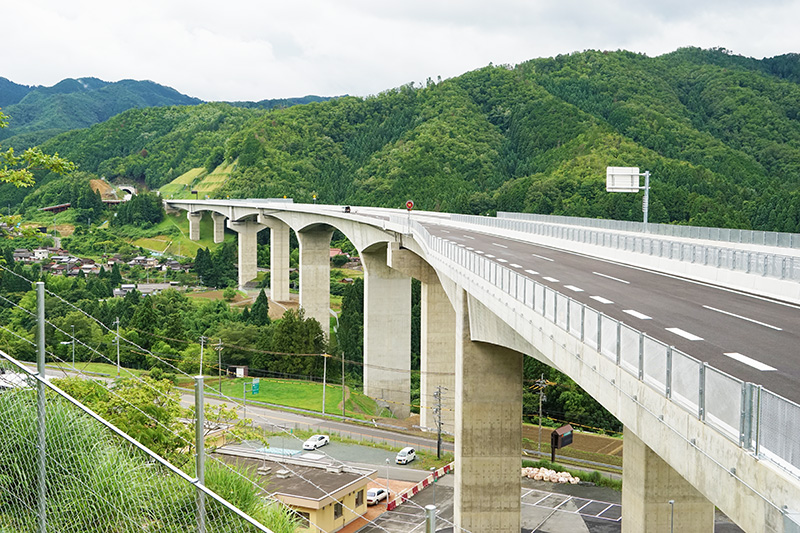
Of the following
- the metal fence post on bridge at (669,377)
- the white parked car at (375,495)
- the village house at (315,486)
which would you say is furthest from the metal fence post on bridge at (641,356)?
the white parked car at (375,495)

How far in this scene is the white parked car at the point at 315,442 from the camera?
47906 millimetres

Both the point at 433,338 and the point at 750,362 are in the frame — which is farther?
the point at 433,338

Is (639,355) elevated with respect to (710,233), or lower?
lower

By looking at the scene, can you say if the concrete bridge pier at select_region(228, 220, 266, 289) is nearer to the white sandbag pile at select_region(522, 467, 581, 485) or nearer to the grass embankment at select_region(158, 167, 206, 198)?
the grass embankment at select_region(158, 167, 206, 198)

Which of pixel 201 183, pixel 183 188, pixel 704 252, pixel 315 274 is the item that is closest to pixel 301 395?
pixel 315 274

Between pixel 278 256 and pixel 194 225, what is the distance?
57.4 metres

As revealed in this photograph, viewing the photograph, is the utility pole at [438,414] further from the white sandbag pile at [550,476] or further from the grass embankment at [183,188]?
the grass embankment at [183,188]

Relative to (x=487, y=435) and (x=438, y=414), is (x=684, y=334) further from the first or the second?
(x=438, y=414)

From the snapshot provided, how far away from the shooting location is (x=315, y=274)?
90625mm

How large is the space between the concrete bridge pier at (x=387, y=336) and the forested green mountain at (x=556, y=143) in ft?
152

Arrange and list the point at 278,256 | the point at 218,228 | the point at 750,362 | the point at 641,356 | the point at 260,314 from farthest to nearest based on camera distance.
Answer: the point at 218,228
the point at 278,256
the point at 260,314
the point at 750,362
the point at 641,356

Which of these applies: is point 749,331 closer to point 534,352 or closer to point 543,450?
point 534,352

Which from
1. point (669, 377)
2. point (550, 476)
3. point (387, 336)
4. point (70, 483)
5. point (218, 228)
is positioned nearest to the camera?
point (669, 377)

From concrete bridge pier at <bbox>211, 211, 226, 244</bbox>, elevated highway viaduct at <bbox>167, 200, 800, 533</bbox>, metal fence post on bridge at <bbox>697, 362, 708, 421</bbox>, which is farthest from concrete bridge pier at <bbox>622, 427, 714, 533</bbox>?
concrete bridge pier at <bbox>211, 211, 226, 244</bbox>
